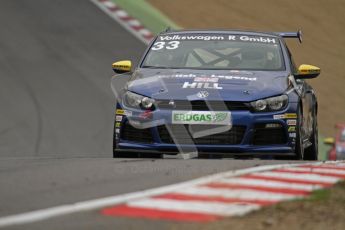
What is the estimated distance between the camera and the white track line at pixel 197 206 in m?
5.78

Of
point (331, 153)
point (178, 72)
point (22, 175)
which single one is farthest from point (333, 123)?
point (22, 175)

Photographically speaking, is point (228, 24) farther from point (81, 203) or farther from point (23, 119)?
point (81, 203)

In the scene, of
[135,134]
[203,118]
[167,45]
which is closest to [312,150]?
[167,45]

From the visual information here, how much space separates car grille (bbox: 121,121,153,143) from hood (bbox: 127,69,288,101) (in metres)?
0.34

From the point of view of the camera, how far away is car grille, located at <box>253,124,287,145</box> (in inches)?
378

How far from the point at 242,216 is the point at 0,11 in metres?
16.9

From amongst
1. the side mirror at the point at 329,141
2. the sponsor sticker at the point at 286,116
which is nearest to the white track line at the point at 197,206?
the sponsor sticker at the point at 286,116

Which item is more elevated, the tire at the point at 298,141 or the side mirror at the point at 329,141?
the tire at the point at 298,141

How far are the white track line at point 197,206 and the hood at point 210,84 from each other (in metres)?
3.60

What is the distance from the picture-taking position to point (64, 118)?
15.4 metres

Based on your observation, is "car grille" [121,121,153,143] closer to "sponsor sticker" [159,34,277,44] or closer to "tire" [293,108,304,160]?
"tire" [293,108,304,160]

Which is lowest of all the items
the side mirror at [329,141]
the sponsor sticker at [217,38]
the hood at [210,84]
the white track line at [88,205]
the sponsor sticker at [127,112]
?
the side mirror at [329,141]

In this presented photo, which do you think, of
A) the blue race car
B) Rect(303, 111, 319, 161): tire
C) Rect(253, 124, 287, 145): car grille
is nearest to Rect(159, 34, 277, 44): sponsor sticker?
the blue race car

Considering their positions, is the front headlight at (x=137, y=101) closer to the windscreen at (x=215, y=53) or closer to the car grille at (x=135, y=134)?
the car grille at (x=135, y=134)
